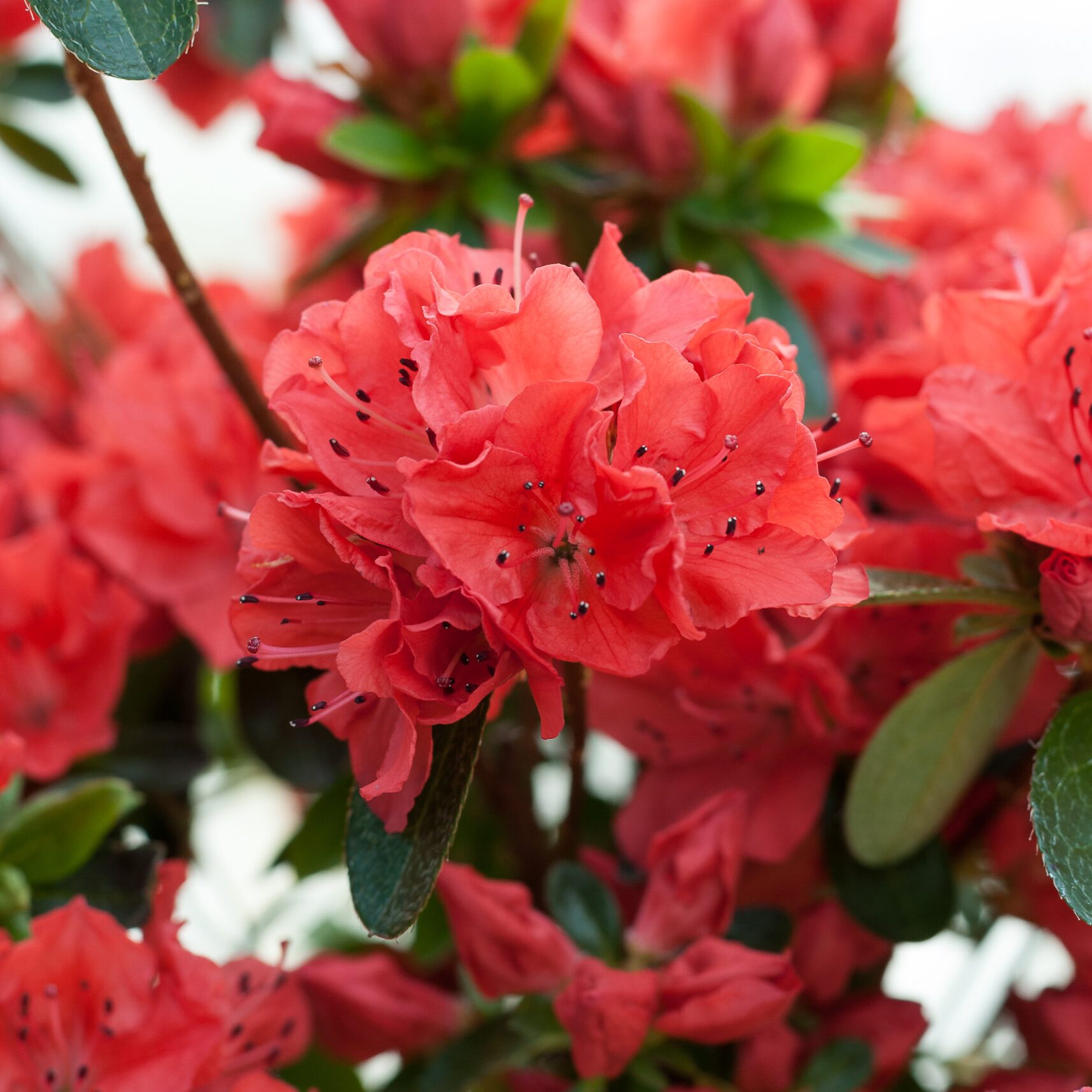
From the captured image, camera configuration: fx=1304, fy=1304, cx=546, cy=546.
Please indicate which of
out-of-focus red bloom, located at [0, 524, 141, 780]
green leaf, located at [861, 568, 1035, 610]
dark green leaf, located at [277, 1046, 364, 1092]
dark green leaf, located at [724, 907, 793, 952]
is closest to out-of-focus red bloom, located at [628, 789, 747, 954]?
dark green leaf, located at [724, 907, 793, 952]

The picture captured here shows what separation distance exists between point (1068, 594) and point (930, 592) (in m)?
0.06

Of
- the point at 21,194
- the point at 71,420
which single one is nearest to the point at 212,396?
the point at 71,420

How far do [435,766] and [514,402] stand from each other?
0.18 metres

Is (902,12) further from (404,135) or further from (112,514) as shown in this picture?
(112,514)

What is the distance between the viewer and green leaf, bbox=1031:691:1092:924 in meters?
0.60

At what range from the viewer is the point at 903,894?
78 cm

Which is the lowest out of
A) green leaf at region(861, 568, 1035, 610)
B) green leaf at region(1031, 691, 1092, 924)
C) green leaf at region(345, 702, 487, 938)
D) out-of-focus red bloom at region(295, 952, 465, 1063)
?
out-of-focus red bloom at region(295, 952, 465, 1063)

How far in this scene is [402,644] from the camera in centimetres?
55

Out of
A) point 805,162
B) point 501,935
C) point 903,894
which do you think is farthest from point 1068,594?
point 805,162

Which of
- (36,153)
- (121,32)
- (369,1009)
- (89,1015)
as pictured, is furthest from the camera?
(36,153)

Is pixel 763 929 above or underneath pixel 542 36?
underneath

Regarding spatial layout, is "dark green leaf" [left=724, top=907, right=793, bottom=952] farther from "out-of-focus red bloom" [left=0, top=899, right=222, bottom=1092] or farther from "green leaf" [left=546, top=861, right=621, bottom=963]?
"out-of-focus red bloom" [left=0, top=899, right=222, bottom=1092]

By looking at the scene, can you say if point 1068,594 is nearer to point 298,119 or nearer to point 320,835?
point 320,835

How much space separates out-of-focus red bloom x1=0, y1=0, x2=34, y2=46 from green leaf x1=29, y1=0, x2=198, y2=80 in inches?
26.5
